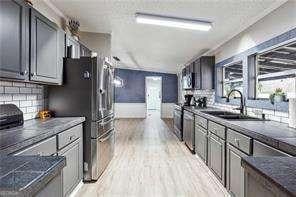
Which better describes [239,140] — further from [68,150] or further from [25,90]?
[25,90]

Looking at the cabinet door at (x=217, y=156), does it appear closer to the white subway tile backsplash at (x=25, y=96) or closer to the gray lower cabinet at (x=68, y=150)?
the gray lower cabinet at (x=68, y=150)

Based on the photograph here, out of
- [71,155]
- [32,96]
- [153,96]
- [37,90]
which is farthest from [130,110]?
[71,155]

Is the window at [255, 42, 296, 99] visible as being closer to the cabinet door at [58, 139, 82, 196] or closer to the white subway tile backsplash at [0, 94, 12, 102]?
the cabinet door at [58, 139, 82, 196]

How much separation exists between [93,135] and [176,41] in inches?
121

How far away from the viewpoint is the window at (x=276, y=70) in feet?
9.68

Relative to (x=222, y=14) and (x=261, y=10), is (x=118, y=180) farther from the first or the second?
(x=261, y=10)

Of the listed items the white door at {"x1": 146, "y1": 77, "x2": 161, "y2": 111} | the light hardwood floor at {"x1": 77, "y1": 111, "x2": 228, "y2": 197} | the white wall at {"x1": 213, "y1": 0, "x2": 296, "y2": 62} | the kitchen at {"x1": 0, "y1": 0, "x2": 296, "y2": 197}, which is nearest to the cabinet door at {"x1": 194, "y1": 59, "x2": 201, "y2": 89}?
the kitchen at {"x1": 0, "y1": 0, "x2": 296, "y2": 197}

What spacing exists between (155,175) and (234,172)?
53.6 inches

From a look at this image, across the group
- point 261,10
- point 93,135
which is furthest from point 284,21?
point 93,135

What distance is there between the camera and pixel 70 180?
2.70 metres

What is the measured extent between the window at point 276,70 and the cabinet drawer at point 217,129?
2.68 ft

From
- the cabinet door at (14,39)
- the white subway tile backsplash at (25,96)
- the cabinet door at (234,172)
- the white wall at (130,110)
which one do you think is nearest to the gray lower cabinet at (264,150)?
the cabinet door at (234,172)

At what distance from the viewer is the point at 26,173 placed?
937 mm

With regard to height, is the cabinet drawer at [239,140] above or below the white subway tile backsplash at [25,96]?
below
